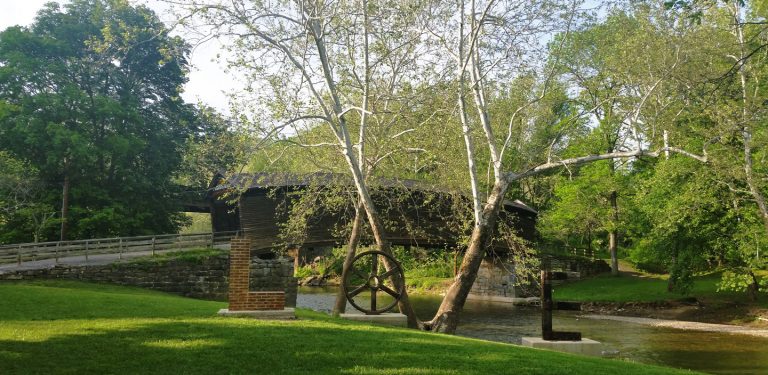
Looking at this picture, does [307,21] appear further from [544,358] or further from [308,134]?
[544,358]

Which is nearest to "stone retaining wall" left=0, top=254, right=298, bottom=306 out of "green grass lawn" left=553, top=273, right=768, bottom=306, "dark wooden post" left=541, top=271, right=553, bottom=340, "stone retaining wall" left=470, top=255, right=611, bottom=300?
"dark wooden post" left=541, top=271, right=553, bottom=340

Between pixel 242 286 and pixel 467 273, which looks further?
pixel 467 273

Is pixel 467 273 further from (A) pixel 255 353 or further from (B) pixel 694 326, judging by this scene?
(B) pixel 694 326

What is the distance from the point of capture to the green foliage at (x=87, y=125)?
90.7ft

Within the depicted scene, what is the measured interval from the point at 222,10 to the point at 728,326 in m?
20.5

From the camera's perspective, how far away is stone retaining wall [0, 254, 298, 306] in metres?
20.6

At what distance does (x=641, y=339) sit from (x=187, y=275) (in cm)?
1606

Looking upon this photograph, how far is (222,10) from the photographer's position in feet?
40.7

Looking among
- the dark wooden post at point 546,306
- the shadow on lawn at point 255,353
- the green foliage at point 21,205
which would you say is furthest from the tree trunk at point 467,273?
the green foliage at point 21,205

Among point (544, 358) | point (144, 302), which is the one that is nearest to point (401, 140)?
point (144, 302)

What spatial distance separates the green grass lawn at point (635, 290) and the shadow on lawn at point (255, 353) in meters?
19.5

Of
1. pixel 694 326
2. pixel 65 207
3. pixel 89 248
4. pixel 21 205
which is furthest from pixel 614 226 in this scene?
pixel 21 205

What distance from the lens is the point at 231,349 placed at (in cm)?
802

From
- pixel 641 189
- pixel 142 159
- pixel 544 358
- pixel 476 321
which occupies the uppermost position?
pixel 142 159
